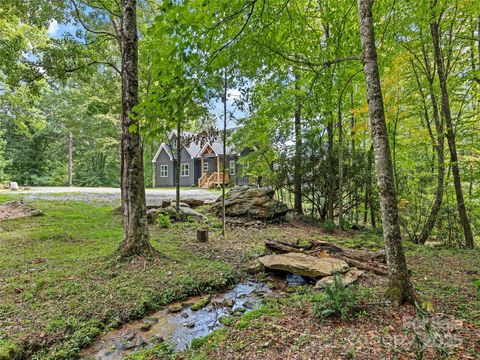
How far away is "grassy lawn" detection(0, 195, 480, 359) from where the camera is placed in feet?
7.40

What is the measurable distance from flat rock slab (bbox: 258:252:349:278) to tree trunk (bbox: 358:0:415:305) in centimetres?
117

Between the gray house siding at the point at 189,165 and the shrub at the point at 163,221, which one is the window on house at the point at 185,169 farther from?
the shrub at the point at 163,221

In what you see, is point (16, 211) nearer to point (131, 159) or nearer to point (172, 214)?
point (172, 214)

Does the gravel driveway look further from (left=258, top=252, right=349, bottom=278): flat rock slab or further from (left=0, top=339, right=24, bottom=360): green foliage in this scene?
(left=0, top=339, right=24, bottom=360): green foliage

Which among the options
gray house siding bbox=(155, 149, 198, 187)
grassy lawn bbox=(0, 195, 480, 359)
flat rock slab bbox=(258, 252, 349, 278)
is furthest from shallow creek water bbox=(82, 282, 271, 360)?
gray house siding bbox=(155, 149, 198, 187)

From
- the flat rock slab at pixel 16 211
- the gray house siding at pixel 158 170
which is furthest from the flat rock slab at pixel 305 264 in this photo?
the gray house siding at pixel 158 170

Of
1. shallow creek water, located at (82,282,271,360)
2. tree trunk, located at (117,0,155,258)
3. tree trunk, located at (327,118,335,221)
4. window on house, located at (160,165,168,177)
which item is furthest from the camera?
window on house, located at (160,165,168,177)

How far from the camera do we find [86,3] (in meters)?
7.51

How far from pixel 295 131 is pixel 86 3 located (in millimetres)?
7491

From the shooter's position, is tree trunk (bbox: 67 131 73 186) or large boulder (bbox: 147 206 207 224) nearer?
large boulder (bbox: 147 206 207 224)

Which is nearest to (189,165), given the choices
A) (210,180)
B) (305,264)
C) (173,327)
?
(210,180)

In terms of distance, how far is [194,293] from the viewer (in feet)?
12.6

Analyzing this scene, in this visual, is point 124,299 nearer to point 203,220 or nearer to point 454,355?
point 454,355

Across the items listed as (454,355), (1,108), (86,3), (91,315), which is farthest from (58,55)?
(1,108)
